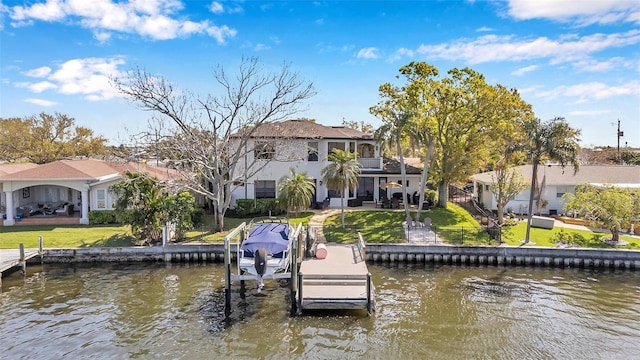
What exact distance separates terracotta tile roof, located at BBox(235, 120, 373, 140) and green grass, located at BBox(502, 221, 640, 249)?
13.0m

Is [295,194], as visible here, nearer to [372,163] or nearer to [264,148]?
[264,148]

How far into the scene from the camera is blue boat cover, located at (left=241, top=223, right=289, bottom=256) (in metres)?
17.3

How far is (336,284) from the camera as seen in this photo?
17172 mm

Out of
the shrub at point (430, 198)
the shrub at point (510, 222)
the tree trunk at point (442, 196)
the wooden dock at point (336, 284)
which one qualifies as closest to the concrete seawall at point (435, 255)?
the wooden dock at point (336, 284)

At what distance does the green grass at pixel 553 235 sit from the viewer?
24484 millimetres

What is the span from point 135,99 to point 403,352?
20429 mm

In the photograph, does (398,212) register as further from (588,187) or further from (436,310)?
(436,310)

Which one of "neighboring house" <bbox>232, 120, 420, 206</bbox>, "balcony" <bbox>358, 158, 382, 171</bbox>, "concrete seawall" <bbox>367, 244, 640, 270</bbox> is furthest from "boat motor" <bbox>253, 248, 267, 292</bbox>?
"balcony" <bbox>358, 158, 382, 171</bbox>

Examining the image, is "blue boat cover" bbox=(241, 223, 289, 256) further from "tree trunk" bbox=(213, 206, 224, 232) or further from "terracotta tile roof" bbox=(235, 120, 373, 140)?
"terracotta tile roof" bbox=(235, 120, 373, 140)

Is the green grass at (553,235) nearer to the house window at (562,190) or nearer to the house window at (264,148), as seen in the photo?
the house window at (562,190)

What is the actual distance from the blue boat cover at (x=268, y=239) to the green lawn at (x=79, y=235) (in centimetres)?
645

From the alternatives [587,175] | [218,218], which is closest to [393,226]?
[218,218]

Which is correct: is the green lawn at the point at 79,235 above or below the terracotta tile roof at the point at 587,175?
below

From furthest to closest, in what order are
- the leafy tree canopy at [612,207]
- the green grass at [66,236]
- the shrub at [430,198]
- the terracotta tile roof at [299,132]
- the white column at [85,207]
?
the shrub at [430,198] → the terracotta tile roof at [299,132] → the white column at [85,207] → the leafy tree canopy at [612,207] → the green grass at [66,236]
